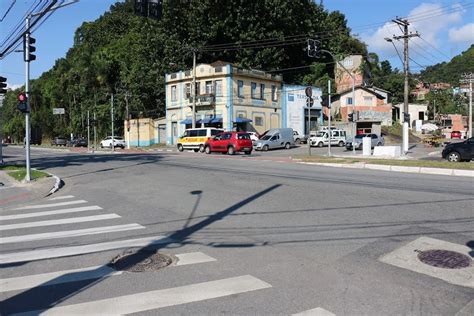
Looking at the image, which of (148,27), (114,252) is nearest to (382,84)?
(148,27)

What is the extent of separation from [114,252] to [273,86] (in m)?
49.6

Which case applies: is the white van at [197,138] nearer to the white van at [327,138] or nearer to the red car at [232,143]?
the red car at [232,143]

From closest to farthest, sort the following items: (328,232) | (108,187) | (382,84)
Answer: (328,232) < (108,187) < (382,84)

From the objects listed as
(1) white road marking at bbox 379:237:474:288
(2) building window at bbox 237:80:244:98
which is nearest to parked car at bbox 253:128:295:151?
(2) building window at bbox 237:80:244:98

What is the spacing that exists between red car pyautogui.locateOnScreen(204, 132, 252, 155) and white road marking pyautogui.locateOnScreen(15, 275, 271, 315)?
2957 centimetres

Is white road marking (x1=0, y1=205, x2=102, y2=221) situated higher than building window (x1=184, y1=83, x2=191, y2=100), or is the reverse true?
building window (x1=184, y1=83, x2=191, y2=100)

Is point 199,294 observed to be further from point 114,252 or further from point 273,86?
point 273,86

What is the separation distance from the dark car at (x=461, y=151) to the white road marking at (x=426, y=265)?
20.2 m

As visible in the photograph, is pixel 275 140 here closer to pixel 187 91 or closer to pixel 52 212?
pixel 187 91

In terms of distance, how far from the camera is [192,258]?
6.67 m

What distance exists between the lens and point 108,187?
1565cm

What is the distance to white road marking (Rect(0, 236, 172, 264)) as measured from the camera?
7.01 meters

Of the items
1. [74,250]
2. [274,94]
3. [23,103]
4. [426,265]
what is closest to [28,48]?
[23,103]

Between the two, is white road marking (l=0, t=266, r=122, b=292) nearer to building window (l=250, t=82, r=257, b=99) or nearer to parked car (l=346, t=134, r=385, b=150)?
parked car (l=346, t=134, r=385, b=150)
